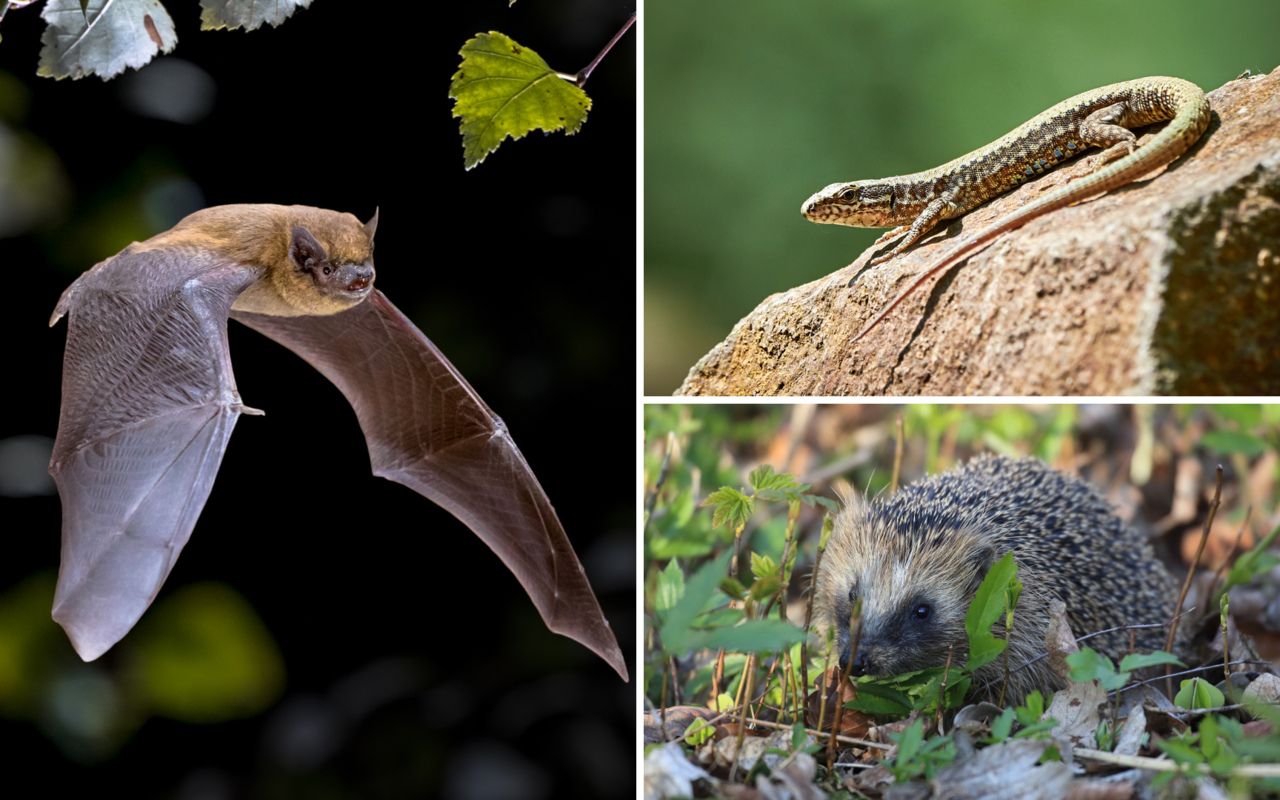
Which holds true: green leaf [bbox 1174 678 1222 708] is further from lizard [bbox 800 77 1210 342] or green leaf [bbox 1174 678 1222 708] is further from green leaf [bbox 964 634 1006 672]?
lizard [bbox 800 77 1210 342]

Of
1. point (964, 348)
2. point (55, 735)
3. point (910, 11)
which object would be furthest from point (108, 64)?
point (910, 11)

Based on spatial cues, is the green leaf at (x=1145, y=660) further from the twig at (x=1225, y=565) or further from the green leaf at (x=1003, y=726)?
the twig at (x=1225, y=565)

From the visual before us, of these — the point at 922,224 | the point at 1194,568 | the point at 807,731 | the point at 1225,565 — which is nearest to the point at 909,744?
the point at 807,731

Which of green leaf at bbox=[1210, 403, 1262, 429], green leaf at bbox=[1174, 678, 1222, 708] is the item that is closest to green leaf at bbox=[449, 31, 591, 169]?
green leaf at bbox=[1174, 678, 1222, 708]

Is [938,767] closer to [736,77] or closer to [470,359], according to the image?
[470,359]

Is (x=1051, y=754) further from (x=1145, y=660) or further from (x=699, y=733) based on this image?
(x=699, y=733)
